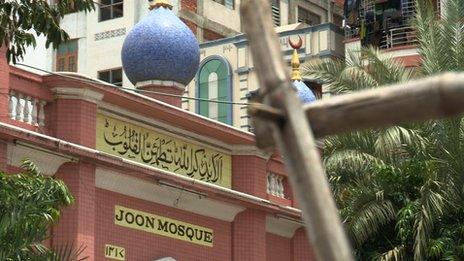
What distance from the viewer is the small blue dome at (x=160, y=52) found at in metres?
17.7

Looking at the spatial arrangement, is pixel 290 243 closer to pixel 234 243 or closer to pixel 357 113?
pixel 234 243

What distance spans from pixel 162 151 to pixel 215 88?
50.2ft

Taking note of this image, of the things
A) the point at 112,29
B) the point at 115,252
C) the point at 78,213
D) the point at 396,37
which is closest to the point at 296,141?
the point at 78,213

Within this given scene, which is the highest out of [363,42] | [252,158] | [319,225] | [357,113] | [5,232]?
[363,42]

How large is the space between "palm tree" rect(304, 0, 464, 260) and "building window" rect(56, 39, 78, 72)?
590 inches

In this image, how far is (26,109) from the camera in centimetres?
1494

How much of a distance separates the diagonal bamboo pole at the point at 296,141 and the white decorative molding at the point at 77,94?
989cm

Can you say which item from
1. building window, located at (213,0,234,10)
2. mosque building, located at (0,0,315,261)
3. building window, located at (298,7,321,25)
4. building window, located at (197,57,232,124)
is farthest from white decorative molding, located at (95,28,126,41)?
mosque building, located at (0,0,315,261)

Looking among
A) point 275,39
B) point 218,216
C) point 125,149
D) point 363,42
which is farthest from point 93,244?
point 363,42

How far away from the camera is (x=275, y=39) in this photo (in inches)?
206

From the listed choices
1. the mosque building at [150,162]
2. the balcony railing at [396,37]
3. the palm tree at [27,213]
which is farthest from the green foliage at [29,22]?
the balcony railing at [396,37]

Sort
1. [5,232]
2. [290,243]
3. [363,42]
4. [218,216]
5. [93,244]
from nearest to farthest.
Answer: [5,232], [93,244], [218,216], [290,243], [363,42]

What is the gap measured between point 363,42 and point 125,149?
641 inches

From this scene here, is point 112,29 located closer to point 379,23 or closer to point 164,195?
point 379,23
